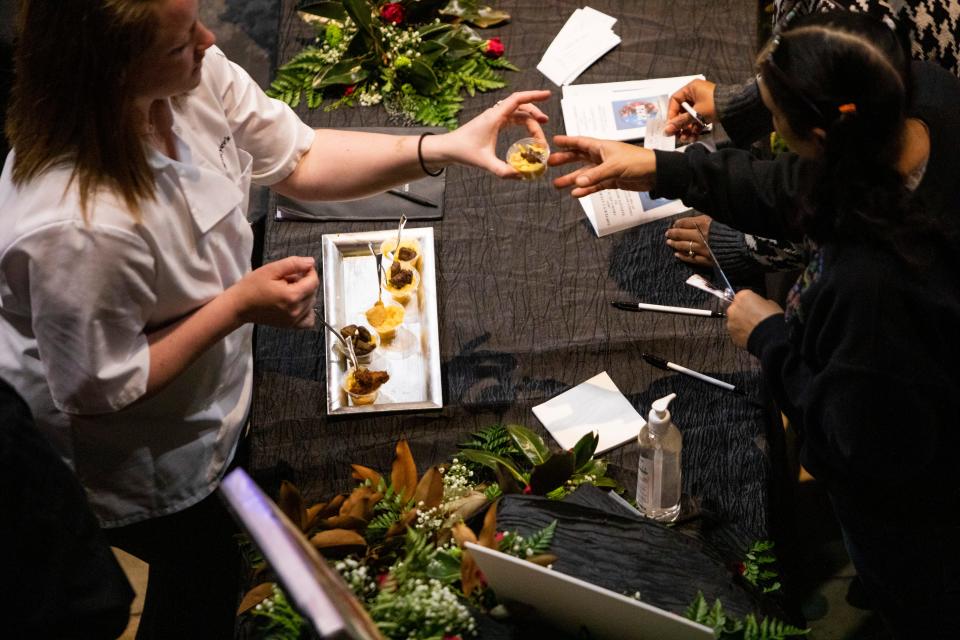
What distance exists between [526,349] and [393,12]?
1134mm

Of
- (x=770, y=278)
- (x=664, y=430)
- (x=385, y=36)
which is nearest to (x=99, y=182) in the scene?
(x=664, y=430)

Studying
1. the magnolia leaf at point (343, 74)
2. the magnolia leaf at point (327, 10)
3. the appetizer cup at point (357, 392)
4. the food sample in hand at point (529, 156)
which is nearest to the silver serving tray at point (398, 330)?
the appetizer cup at point (357, 392)

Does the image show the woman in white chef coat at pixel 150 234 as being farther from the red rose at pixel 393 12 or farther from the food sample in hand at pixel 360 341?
the red rose at pixel 393 12

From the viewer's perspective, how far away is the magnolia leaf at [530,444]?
187cm

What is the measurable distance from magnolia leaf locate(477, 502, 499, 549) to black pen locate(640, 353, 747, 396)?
0.64 m

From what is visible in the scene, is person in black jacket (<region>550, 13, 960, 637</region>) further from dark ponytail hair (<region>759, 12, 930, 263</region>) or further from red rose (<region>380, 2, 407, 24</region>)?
red rose (<region>380, 2, 407, 24</region>)

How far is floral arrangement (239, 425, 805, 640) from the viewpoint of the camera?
4.76ft

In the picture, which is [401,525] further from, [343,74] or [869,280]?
[343,74]

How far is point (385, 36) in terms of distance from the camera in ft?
8.35

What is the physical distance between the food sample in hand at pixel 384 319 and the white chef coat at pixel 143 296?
291 millimetres

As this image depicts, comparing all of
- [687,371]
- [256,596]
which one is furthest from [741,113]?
[256,596]

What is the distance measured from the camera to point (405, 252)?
2.19 metres

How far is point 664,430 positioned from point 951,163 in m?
0.69

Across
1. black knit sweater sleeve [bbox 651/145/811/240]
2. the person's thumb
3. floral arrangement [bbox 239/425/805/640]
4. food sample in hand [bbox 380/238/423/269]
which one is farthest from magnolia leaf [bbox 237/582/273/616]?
Result: black knit sweater sleeve [bbox 651/145/811/240]
